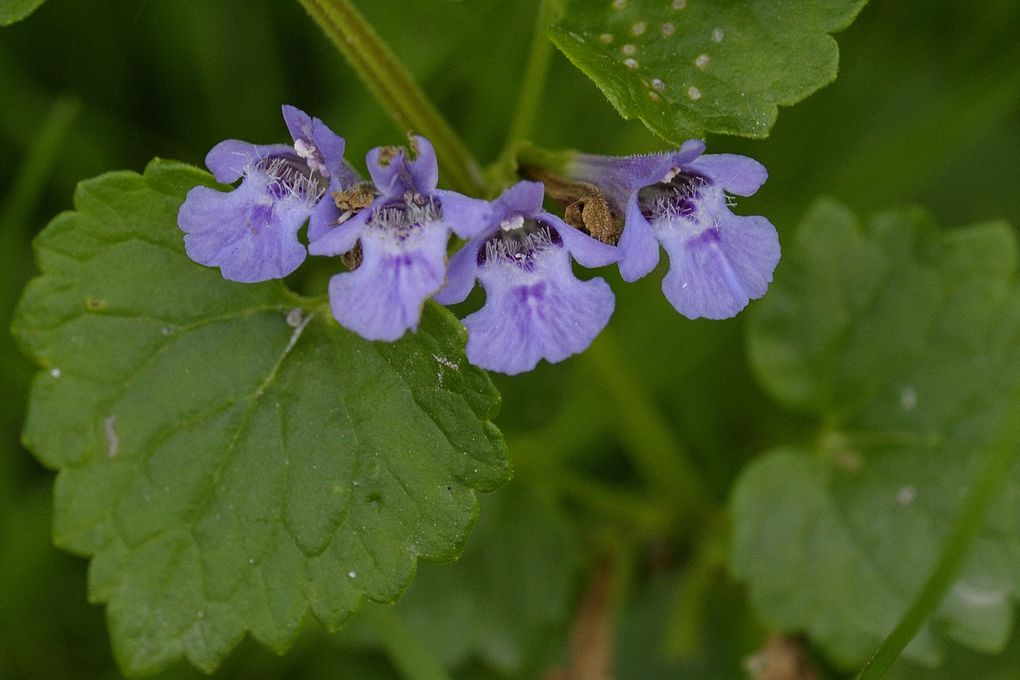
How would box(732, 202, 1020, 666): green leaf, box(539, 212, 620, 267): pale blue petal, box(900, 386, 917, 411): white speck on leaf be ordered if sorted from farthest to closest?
1. box(900, 386, 917, 411): white speck on leaf
2. box(732, 202, 1020, 666): green leaf
3. box(539, 212, 620, 267): pale blue petal

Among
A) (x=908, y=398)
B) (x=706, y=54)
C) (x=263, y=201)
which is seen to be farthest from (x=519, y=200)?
(x=908, y=398)

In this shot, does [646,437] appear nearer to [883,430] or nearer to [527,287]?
[883,430]

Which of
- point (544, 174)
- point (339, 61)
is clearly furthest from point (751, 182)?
point (339, 61)

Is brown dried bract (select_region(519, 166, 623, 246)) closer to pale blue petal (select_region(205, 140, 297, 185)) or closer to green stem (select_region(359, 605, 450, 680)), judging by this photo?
pale blue petal (select_region(205, 140, 297, 185))

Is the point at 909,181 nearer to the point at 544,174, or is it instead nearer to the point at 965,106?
the point at 965,106

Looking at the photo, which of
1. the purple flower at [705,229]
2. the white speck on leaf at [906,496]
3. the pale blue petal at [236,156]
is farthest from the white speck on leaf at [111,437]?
the white speck on leaf at [906,496]

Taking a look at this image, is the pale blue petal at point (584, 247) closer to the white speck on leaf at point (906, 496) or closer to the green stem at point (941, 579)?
the green stem at point (941, 579)

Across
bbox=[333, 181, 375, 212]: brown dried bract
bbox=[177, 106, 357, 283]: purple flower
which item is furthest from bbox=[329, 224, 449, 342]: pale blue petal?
bbox=[177, 106, 357, 283]: purple flower
